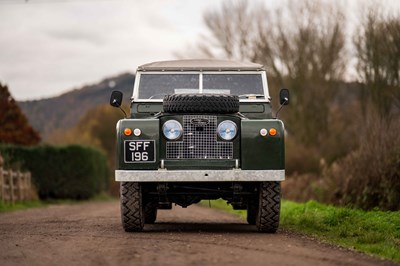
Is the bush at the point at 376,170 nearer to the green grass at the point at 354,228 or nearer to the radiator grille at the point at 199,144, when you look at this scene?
the green grass at the point at 354,228

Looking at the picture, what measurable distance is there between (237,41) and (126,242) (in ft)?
107

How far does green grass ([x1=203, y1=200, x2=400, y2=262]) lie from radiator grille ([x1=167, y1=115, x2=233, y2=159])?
1874 mm

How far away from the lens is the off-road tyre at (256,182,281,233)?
11.6 m

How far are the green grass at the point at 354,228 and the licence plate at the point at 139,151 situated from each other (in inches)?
105

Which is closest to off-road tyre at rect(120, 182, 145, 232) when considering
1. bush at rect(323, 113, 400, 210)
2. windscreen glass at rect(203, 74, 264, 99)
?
windscreen glass at rect(203, 74, 264, 99)

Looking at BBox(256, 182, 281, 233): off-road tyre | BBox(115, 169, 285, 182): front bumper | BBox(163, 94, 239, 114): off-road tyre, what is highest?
BBox(163, 94, 239, 114): off-road tyre

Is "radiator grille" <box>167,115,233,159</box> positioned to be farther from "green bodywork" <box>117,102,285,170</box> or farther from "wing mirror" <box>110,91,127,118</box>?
"wing mirror" <box>110,91,127,118</box>

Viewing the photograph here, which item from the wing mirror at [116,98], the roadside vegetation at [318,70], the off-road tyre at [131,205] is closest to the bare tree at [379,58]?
the roadside vegetation at [318,70]

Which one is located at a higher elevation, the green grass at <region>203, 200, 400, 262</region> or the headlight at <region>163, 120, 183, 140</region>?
the headlight at <region>163, 120, 183, 140</region>

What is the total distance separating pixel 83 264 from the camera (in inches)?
310

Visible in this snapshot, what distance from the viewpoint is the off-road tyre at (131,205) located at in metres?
11.6

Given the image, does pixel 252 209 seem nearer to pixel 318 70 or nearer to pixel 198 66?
pixel 198 66

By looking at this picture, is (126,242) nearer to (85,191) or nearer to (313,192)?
(313,192)

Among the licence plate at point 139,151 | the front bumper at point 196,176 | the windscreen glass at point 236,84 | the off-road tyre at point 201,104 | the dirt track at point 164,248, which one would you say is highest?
the windscreen glass at point 236,84
